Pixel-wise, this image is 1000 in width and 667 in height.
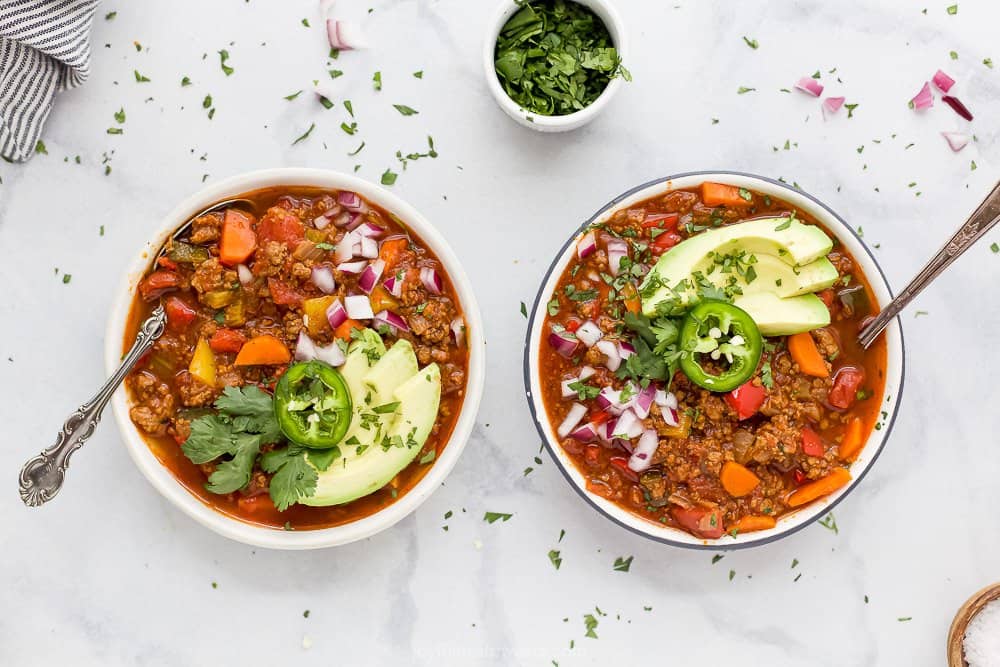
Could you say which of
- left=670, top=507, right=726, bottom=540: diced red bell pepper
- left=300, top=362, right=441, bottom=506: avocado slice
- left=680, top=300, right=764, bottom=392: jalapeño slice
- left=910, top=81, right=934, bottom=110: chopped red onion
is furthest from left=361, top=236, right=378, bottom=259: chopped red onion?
left=910, top=81, right=934, bottom=110: chopped red onion

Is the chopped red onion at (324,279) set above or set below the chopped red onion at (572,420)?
above

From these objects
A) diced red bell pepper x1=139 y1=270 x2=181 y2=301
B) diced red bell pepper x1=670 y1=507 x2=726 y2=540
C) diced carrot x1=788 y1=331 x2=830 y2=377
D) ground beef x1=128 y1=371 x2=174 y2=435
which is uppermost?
diced carrot x1=788 y1=331 x2=830 y2=377

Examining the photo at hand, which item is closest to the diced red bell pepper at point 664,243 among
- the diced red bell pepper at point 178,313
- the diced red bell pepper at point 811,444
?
the diced red bell pepper at point 811,444

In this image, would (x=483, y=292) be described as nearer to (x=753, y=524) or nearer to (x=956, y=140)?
(x=753, y=524)

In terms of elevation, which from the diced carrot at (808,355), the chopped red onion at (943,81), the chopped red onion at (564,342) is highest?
the chopped red onion at (943,81)

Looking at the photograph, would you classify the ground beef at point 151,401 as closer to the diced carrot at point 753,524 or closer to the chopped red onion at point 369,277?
the chopped red onion at point 369,277

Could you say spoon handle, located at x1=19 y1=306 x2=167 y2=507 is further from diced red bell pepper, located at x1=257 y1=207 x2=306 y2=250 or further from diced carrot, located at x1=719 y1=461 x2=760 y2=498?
diced carrot, located at x1=719 y1=461 x2=760 y2=498

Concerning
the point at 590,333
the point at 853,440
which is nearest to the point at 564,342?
the point at 590,333
